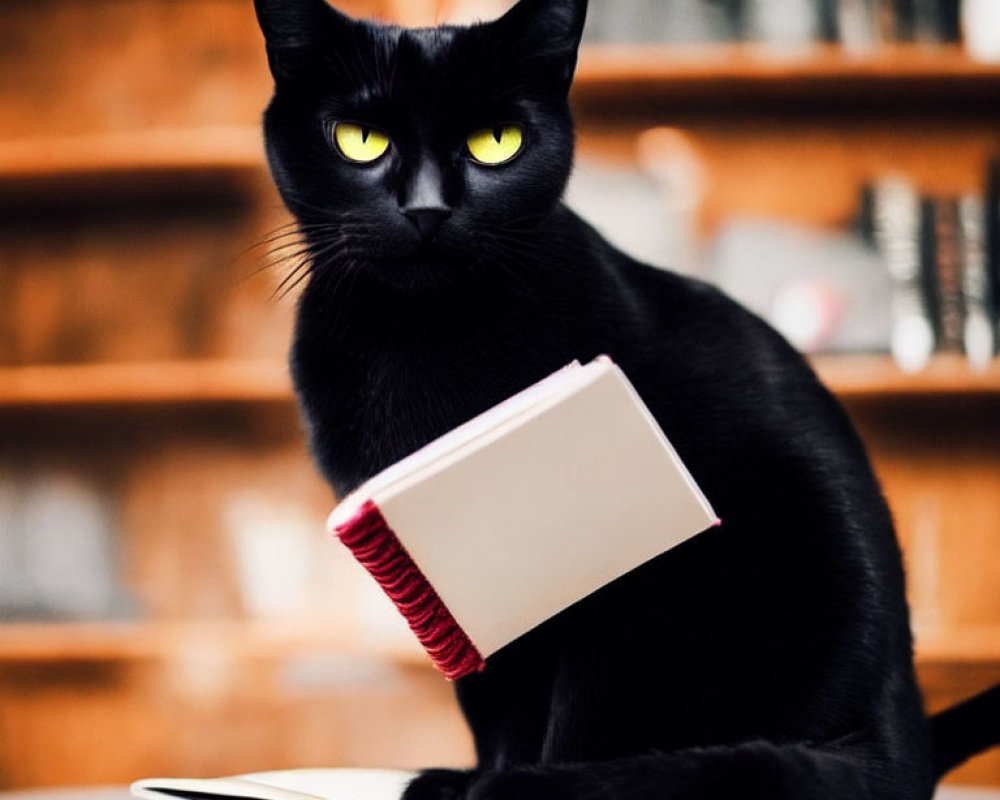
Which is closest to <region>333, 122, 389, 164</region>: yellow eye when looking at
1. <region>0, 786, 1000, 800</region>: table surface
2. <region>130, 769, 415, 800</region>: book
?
<region>130, 769, 415, 800</region>: book

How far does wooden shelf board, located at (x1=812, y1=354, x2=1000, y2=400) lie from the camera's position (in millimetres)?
1212

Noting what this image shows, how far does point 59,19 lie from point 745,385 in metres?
1.38

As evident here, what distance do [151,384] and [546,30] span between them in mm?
904

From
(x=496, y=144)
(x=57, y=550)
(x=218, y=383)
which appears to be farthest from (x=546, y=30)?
(x=57, y=550)

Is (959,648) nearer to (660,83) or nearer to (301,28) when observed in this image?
(660,83)

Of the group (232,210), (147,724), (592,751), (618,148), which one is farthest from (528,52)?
(147,724)

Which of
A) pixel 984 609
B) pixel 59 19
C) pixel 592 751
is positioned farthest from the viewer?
pixel 59 19

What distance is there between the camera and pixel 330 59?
0.57m

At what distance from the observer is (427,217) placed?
532mm

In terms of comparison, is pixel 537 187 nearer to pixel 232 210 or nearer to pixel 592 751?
pixel 592 751

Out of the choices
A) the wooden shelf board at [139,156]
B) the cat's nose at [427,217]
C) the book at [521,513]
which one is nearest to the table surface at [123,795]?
the book at [521,513]

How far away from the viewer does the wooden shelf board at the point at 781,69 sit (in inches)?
49.1

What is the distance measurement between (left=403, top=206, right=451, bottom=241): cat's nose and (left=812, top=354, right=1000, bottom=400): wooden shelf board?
82cm

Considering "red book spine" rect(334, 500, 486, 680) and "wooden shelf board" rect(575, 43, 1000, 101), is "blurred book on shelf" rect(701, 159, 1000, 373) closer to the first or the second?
"wooden shelf board" rect(575, 43, 1000, 101)
